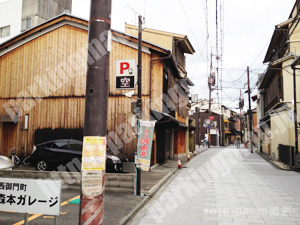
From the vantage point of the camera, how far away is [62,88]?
15891 mm

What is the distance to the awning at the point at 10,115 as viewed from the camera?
1631 centimetres

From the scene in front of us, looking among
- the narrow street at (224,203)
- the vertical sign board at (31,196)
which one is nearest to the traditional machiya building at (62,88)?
the narrow street at (224,203)

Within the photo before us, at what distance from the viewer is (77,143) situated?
1291cm

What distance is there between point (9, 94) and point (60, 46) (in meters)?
4.61

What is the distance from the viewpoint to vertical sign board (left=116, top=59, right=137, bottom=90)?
8.61 metres

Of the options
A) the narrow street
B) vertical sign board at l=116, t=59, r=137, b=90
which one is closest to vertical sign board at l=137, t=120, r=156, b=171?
the narrow street

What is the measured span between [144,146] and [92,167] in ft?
20.1

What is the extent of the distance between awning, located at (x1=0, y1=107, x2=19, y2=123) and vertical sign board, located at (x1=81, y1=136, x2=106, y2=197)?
15287 mm

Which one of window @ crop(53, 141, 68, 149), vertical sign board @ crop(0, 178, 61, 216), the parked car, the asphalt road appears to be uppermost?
window @ crop(53, 141, 68, 149)

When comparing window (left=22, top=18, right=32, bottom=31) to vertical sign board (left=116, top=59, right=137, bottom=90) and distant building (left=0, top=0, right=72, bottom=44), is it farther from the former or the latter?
vertical sign board (left=116, top=59, right=137, bottom=90)

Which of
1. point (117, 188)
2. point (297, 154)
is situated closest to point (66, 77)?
point (117, 188)

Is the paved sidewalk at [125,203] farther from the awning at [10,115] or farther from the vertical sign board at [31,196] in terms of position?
the awning at [10,115]

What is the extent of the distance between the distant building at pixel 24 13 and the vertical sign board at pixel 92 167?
31.9 m

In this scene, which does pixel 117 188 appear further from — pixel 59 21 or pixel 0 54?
pixel 0 54
